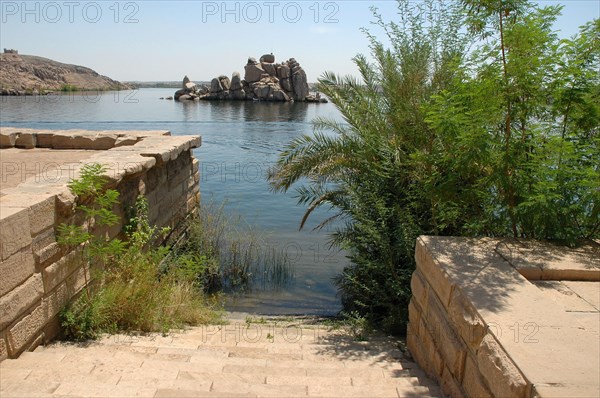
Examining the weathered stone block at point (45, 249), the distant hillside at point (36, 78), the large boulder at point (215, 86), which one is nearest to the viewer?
the weathered stone block at point (45, 249)

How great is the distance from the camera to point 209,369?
3.95 m

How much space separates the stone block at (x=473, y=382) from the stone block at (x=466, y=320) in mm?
108

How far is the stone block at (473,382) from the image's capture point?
299 cm

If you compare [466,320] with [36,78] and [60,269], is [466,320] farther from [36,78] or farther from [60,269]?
[36,78]

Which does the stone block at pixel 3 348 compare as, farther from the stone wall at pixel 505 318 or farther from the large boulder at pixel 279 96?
the large boulder at pixel 279 96

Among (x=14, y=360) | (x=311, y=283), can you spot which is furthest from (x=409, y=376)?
(x=311, y=283)

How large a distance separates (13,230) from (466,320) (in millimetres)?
3376

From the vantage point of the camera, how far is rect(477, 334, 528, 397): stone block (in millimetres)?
2547

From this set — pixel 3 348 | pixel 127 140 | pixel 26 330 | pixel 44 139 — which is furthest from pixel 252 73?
pixel 3 348

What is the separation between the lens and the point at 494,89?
4.69m

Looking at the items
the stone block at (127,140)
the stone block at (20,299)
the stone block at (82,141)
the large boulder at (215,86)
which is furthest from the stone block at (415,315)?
the large boulder at (215,86)

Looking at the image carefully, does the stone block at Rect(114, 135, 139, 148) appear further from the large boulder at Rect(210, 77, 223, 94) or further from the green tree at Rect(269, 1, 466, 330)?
the large boulder at Rect(210, 77, 223, 94)

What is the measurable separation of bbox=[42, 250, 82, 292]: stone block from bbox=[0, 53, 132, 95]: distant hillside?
73.4m

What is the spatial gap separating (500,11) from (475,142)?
56.5 inches
